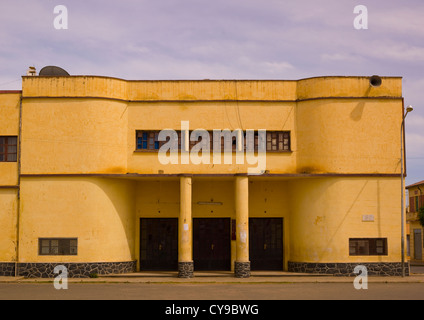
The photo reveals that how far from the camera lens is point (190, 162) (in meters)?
27.1

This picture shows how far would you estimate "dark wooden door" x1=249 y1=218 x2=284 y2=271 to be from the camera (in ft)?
94.2

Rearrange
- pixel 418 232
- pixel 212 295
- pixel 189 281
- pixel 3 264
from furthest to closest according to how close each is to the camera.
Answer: pixel 418 232
pixel 3 264
pixel 189 281
pixel 212 295

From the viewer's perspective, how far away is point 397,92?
27.2m

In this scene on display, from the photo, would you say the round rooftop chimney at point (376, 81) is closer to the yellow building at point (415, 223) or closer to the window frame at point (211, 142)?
the window frame at point (211, 142)

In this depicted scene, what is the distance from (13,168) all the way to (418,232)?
37.9m

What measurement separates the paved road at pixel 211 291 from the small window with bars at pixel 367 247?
2861mm

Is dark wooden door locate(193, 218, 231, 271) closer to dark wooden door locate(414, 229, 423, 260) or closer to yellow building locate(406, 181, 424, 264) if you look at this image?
yellow building locate(406, 181, 424, 264)

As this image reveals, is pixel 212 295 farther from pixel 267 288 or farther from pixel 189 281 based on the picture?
pixel 189 281

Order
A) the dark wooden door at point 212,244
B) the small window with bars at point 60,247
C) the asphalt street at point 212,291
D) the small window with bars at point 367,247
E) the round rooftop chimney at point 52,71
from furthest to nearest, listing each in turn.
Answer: the round rooftop chimney at point 52,71, the dark wooden door at point 212,244, the small window with bars at point 367,247, the small window with bars at point 60,247, the asphalt street at point 212,291

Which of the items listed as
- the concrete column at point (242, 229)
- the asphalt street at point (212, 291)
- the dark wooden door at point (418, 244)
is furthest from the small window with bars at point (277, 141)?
the dark wooden door at point (418, 244)

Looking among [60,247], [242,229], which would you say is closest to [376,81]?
[242,229]

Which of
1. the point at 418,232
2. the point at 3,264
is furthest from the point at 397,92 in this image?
the point at 418,232

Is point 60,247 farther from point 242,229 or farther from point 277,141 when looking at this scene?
point 277,141

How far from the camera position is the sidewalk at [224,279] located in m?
24.4
